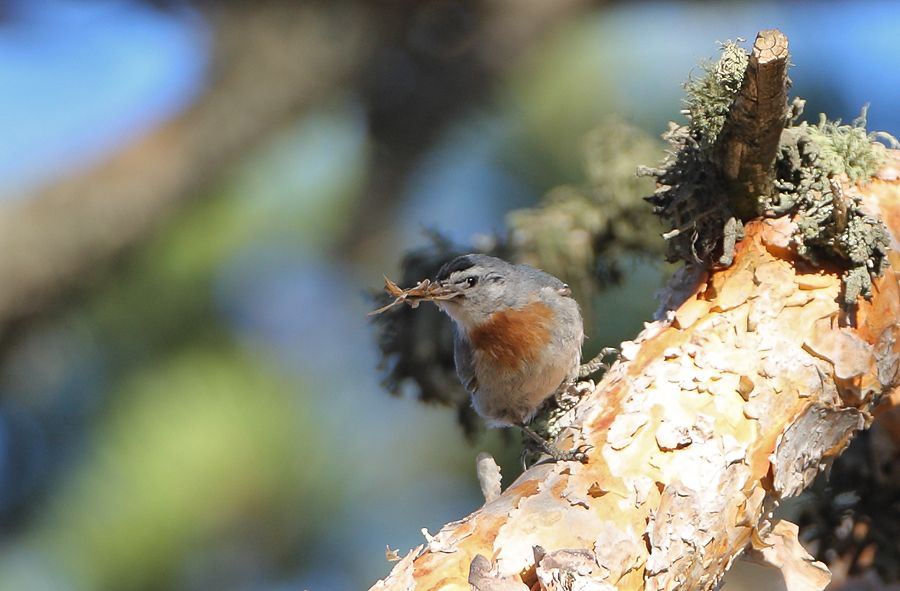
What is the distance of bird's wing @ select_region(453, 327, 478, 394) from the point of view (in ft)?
7.88

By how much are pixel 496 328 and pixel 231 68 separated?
1.41 m

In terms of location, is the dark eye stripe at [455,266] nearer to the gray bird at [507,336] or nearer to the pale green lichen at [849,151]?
the gray bird at [507,336]

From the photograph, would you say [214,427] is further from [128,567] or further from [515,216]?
[515,216]

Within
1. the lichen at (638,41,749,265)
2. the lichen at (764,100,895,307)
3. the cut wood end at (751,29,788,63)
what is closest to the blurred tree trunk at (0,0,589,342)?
the lichen at (638,41,749,265)

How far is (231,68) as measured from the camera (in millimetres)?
3111

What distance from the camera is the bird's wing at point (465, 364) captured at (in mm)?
2400

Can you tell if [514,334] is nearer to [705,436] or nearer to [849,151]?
[705,436]

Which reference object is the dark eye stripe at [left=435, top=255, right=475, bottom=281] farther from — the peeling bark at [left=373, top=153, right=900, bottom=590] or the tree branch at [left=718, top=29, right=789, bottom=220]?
the tree branch at [left=718, top=29, right=789, bottom=220]

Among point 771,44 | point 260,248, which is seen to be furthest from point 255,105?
point 771,44

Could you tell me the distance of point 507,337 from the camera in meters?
2.38

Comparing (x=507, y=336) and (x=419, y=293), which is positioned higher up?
(x=419, y=293)

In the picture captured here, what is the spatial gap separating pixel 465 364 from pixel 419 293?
0.91 ft

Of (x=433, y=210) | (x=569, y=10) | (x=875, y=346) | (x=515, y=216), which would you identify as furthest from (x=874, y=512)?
(x=569, y=10)

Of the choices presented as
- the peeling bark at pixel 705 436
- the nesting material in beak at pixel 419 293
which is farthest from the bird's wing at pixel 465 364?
the peeling bark at pixel 705 436
